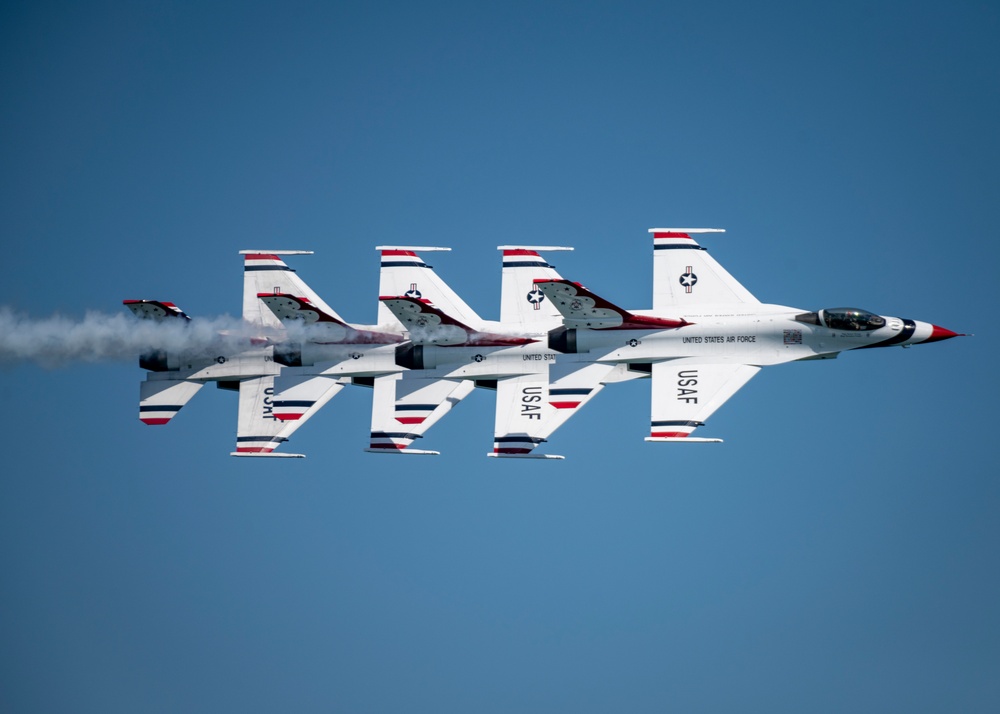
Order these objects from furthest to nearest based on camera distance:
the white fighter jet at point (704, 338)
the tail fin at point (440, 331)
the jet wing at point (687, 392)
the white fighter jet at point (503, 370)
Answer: the tail fin at point (440, 331) < the white fighter jet at point (503, 370) < the white fighter jet at point (704, 338) < the jet wing at point (687, 392)

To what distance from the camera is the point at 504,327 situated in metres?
71.2

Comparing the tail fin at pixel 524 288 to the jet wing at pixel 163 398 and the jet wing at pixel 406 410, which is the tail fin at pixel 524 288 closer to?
the jet wing at pixel 406 410

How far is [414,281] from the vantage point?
74.1 metres

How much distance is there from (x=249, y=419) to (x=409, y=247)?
9069mm

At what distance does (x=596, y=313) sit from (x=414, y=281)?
26.9 ft

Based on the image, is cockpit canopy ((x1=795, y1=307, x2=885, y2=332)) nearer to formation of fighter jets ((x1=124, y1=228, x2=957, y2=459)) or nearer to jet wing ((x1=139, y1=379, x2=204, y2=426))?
formation of fighter jets ((x1=124, y1=228, x2=957, y2=459))

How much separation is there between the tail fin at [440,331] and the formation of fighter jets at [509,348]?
0.05 m

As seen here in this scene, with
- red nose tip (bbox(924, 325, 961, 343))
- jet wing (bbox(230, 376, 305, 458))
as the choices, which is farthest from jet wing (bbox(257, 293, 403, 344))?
red nose tip (bbox(924, 325, 961, 343))

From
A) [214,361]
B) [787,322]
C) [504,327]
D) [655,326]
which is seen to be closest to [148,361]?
[214,361]

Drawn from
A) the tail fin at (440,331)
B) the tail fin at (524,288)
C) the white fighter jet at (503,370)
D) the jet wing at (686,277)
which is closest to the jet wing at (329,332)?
the white fighter jet at (503,370)

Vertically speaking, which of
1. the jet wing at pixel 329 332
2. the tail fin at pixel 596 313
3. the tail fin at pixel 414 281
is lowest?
the jet wing at pixel 329 332

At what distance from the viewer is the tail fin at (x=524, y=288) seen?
7188 cm

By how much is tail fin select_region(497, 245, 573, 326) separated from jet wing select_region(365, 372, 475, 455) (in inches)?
134

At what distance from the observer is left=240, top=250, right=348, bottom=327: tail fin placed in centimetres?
7388
